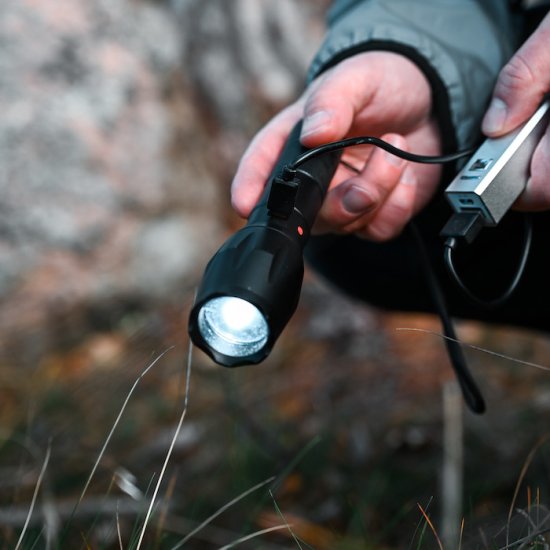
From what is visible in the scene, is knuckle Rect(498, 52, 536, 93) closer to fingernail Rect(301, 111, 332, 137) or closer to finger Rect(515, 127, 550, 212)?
finger Rect(515, 127, 550, 212)

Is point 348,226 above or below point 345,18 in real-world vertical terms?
below

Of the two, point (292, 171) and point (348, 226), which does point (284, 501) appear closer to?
point (348, 226)

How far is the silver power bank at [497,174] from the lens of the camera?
2.32 feet

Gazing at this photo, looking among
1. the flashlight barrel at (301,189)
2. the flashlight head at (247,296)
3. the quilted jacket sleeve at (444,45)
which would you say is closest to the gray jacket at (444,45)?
the quilted jacket sleeve at (444,45)

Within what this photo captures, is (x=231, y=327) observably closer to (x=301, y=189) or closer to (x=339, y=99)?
(x=301, y=189)

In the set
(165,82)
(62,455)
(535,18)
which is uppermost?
(535,18)

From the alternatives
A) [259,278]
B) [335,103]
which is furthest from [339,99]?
[259,278]

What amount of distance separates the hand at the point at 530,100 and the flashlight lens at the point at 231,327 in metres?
0.34

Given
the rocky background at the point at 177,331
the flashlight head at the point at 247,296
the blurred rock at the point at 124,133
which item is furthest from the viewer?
the blurred rock at the point at 124,133

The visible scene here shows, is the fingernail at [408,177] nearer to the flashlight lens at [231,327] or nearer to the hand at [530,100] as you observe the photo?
the hand at [530,100]

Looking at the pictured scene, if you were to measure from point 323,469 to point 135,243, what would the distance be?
94 centimetres

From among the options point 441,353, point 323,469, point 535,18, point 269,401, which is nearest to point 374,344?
point 441,353

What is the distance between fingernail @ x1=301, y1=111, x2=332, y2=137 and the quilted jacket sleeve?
195 millimetres

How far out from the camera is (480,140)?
0.87 metres
